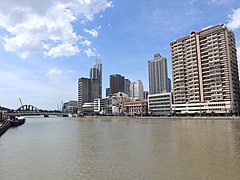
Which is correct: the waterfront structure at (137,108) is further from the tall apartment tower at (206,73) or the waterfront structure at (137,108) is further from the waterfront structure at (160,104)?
the tall apartment tower at (206,73)

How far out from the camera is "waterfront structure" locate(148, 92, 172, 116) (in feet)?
506

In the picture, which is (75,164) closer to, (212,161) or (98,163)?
(98,163)

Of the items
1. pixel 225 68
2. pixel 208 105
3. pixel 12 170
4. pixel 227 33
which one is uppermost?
pixel 227 33

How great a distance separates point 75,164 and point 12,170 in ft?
16.0

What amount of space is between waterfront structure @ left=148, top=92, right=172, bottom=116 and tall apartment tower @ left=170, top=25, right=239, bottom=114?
15367 mm

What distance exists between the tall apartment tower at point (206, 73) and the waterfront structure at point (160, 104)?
15.4 metres

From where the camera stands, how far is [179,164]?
1892 cm

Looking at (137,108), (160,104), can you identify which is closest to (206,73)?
(160,104)

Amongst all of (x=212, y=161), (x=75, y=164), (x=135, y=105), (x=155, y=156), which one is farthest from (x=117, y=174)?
(x=135, y=105)

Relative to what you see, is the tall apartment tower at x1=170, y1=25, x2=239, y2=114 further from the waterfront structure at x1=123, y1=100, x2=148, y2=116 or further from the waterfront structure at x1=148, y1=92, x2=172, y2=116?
the waterfront structure at x1=123, y1=100, x2=148, y2=116

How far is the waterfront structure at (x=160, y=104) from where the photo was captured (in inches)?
6073

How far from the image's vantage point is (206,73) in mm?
124312

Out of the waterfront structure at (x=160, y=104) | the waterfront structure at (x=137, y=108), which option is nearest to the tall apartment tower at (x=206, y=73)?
the waterfront structure at (x=160, y=104)

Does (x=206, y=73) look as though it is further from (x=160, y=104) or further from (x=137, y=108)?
(x=137, y=108)
